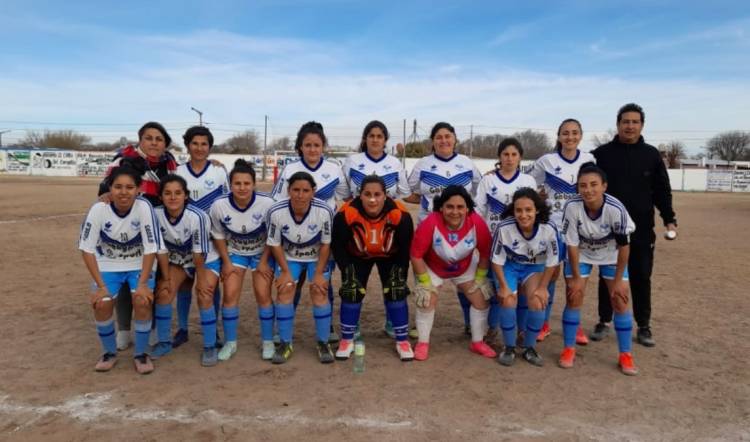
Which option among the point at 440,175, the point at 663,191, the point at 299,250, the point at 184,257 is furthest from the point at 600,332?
the point at 184,257

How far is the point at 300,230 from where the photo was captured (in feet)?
14.7

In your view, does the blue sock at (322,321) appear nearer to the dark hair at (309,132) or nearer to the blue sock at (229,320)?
the blue sock at (229,320)

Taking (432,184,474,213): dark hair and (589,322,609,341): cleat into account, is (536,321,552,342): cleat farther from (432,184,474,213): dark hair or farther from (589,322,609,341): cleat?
(432,184,474,213): dark hair

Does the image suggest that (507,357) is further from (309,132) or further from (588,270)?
(309,132)

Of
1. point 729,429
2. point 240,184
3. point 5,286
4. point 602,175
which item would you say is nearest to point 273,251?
point 240,184

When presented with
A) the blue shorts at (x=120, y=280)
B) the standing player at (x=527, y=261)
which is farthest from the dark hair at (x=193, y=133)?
the standing player at (x=527, y=261)

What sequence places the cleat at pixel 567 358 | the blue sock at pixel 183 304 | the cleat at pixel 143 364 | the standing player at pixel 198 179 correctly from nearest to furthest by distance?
the cleat at pixel 143 364 → the cleat at pixel 567 358 → the standing player at pixel 198 179 → the blue sock at pixel 183 304

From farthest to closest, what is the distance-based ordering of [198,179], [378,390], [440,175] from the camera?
[440,175], [198,179], [378,390]

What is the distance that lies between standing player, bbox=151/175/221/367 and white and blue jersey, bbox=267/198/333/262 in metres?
0.56

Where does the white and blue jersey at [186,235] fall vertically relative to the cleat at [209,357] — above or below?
above

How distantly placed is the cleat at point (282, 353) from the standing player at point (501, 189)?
187cm

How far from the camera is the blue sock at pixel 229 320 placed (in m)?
4.50

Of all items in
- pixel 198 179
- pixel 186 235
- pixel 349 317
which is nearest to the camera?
pixel 186 235

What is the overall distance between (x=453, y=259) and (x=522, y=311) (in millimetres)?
896
